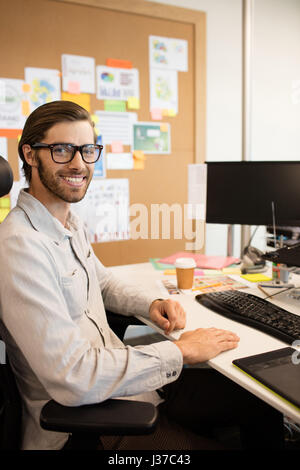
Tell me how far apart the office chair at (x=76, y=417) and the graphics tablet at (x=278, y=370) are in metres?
0.25

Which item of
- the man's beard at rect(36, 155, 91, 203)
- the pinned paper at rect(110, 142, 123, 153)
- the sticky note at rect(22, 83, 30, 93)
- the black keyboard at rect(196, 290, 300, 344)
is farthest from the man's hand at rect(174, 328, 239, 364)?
the sticky note at rect(22, 83, 30, 93)

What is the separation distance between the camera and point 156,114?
2.70 meters

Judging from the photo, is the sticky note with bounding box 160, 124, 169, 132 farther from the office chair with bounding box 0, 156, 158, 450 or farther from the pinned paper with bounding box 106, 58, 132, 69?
the office chair with bounding box 0, 156, 158, 450

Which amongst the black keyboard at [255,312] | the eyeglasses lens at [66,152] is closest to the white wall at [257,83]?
the black keyboard at [255,312]

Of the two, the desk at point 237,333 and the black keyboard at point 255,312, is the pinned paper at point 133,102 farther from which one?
the black keyboard at point 255,312

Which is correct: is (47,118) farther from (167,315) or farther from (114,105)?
(114,105)

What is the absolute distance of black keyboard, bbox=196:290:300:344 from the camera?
3.63 ft

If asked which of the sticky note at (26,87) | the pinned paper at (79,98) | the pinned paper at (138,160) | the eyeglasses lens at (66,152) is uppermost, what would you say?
the sticky note at (26,87)

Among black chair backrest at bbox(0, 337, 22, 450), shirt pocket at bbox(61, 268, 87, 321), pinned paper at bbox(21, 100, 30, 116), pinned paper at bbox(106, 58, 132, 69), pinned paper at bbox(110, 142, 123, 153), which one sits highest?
pinned paper at bbox(106, 58, 132, 69)

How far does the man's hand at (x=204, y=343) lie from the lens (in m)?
1.01

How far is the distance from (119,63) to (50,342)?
7.09ft

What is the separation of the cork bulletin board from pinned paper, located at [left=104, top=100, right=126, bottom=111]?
0.03 m

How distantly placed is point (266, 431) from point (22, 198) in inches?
36.9

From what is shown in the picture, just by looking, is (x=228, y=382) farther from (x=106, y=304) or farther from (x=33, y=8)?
(x=33, y=8)
